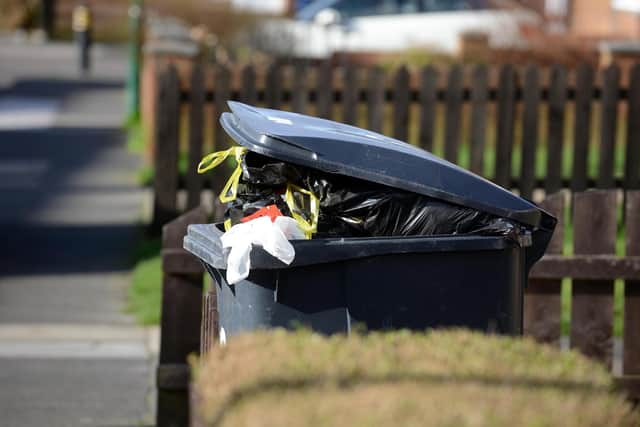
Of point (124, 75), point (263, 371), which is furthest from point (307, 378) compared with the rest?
point (124, 75)

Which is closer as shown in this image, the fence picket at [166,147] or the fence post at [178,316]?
the fence post at [178,316]

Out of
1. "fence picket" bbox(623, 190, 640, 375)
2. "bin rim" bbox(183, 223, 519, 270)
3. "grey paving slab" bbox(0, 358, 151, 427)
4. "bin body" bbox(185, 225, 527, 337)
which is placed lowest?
"grey paving slab" bbox(0, 358, 151, 427)

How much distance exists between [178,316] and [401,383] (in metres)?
2.54

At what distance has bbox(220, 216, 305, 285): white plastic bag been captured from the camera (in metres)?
3.96

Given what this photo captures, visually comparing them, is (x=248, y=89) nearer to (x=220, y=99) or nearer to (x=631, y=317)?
(x=220, y=99)

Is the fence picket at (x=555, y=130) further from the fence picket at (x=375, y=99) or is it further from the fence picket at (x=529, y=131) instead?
the fence picket at (x=375, y=99)

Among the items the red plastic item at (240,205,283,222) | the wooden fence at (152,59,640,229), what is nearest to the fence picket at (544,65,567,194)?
the wooden fence at (152,59,640,229)

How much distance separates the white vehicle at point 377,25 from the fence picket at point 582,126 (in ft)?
40.7

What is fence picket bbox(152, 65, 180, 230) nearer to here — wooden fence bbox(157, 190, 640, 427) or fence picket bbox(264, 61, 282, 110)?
fence picket bbox(264, 61, 282, 110)

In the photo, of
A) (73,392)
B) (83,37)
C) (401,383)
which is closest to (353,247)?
(401,383)

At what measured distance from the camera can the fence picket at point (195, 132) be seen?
34.6ft

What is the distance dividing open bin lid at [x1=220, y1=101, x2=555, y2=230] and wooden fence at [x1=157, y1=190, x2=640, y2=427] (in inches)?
44.5

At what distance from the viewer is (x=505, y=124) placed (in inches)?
432

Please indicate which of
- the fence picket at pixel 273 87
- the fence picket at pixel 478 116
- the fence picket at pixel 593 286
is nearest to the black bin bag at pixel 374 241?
the fence picket at pixel 593 286
